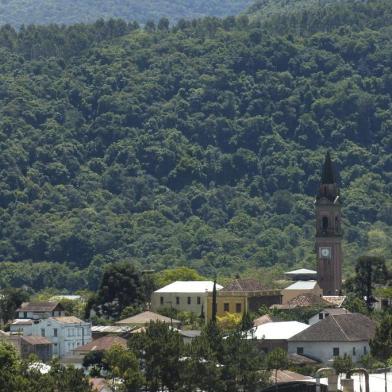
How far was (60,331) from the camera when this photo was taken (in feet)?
510

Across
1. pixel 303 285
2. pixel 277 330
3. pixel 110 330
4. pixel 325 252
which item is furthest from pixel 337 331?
pixel 325 252

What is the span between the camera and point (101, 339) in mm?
141750

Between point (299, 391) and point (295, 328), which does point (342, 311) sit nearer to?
point (295, 328)

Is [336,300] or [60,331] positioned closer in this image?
[60,331]

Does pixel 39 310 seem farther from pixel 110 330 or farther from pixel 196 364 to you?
pixel 196 364

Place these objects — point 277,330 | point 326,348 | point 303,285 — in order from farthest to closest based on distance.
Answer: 1. point 303,285
2. point 277,330
3. point 326,348

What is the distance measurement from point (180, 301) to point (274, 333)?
33407 mm

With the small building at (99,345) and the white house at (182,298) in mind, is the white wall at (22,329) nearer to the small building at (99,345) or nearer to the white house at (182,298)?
the small building at (99,345)

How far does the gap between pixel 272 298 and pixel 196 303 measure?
6597 millimetres

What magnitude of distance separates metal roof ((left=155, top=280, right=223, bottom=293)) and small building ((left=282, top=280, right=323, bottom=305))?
5.16m

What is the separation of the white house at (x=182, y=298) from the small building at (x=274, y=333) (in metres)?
25.3

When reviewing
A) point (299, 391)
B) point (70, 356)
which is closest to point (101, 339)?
point (70, 356)

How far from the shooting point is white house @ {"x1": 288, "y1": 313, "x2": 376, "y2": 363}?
13400cm

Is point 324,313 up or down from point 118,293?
down
